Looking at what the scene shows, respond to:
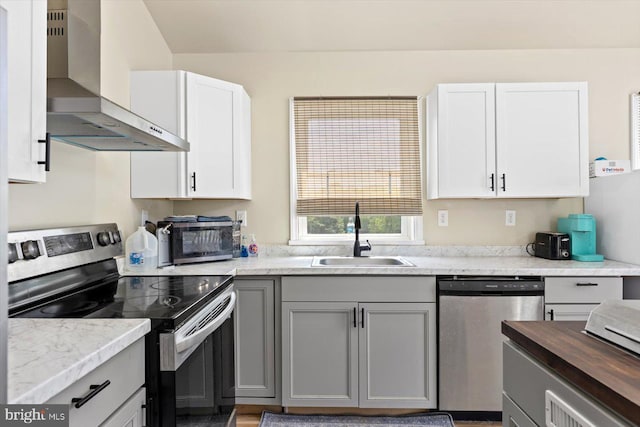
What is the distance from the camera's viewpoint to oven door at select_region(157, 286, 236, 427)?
118cm

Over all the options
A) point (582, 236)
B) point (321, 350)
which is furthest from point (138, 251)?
point (582, 236)

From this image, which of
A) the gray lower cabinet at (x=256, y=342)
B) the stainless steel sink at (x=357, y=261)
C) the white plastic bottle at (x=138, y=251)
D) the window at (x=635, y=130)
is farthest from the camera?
the window at (x=635, y=130)

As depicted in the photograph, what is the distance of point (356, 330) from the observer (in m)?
2.14

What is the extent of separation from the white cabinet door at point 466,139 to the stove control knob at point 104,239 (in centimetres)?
203

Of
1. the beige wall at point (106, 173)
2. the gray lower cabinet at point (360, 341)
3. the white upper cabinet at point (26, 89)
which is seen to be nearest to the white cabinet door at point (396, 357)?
the gray lower cabinet at point (360, 341)

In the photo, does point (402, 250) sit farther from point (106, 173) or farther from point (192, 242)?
point (106, 173)

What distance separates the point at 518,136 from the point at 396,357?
1649mm

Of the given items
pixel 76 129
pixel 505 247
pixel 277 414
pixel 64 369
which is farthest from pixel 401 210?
pixel 64 369

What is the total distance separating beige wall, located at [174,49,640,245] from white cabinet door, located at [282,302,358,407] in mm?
813

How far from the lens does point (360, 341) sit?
215cm

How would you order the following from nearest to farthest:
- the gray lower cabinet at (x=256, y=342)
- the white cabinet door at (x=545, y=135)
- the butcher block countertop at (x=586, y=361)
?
the butcher block countertop at (x=586, y=361)
the gray lower cabinet at (x=256, y=342)
the white cabinet door at (x=545, y=135)

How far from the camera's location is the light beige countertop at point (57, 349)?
737 mm

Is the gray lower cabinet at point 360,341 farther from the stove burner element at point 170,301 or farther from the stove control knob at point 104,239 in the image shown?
the stove control knob at point 104,239

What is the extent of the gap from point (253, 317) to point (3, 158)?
1.71 metres
